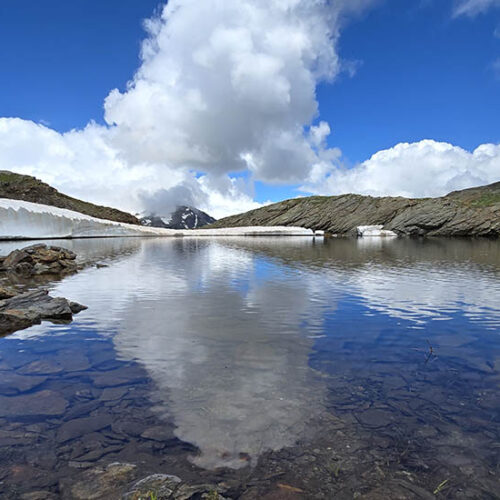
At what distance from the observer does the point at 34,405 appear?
315 inches

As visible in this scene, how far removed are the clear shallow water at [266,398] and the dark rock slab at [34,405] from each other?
0.04 metres

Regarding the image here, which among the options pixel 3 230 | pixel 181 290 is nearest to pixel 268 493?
pixel 181 290

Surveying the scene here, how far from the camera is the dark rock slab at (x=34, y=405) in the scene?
7.65 m

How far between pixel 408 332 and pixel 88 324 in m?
12.5

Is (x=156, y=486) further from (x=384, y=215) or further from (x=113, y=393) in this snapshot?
(x=384, y=215)

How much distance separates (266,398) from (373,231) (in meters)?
121

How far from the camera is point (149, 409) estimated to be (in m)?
7.77

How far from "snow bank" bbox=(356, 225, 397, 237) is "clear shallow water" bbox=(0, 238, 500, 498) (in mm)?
107985

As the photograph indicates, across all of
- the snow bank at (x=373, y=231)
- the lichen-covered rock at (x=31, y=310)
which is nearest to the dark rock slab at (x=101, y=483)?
the lichen-covered rock at (x=31, y=310)

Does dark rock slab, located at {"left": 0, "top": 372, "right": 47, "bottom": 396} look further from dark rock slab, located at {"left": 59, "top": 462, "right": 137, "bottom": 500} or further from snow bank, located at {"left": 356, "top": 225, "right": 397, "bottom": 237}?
snow bank, located at {"left": 356, "top": 225, "right": 397, "bottom": 237}

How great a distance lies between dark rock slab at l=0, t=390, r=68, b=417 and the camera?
7648mm

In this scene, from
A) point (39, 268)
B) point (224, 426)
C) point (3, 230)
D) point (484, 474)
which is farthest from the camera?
point (3, 230)

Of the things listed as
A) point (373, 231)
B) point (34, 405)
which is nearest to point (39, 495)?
point (34, 405)

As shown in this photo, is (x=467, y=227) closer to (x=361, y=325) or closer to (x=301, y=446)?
(x=361, y=325)
